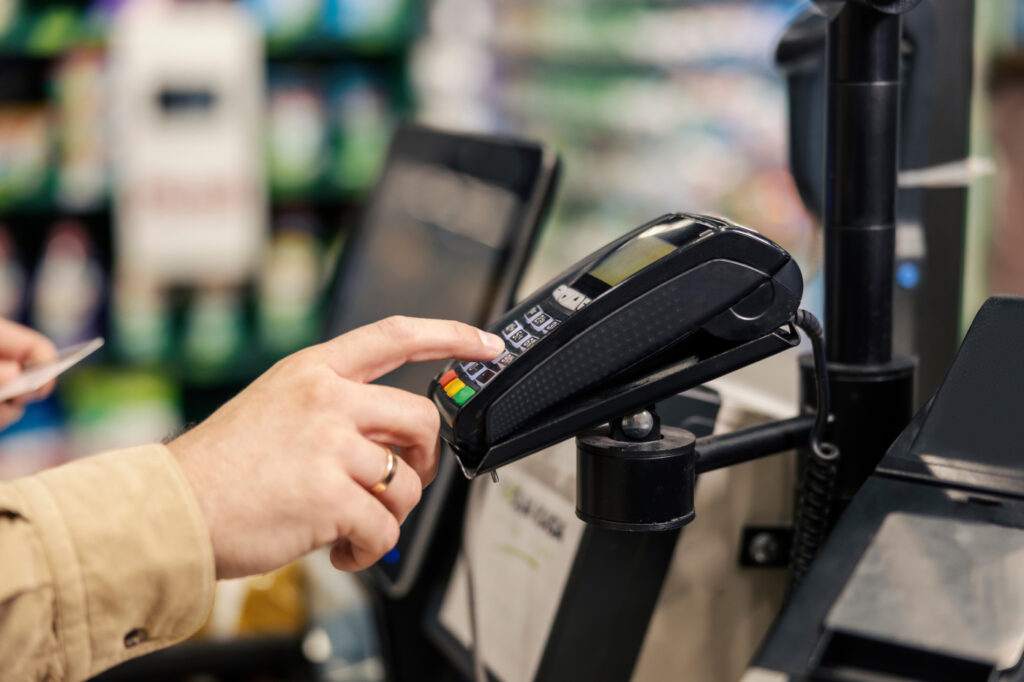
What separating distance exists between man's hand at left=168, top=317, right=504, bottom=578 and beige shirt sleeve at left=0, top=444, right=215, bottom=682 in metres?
0.02

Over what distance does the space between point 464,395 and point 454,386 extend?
2 cm

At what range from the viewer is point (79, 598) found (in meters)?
0.62

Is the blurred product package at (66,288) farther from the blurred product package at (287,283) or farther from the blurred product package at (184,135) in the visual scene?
the blurred product package at (287,283)

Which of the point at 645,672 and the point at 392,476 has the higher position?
the point at 392,476

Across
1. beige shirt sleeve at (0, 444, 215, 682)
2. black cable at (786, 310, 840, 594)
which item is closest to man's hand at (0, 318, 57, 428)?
beige shirt sleeve at (0, 444, 215, 682)

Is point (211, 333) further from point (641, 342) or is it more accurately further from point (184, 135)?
point (641, 342)

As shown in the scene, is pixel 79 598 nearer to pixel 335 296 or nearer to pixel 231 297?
pixel 335 296

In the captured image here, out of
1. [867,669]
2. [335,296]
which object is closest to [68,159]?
[335,296]

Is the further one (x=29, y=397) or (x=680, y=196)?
(x=680, y=196)

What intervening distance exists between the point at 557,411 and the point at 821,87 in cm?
54

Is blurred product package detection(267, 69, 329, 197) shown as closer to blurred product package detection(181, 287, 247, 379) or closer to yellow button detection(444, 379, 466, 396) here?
blurred product package detection(181, 287, 247, 379)

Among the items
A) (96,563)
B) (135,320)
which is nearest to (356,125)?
(135,320)

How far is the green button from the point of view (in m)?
0.68

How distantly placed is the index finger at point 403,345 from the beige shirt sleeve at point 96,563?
126 millimetres
